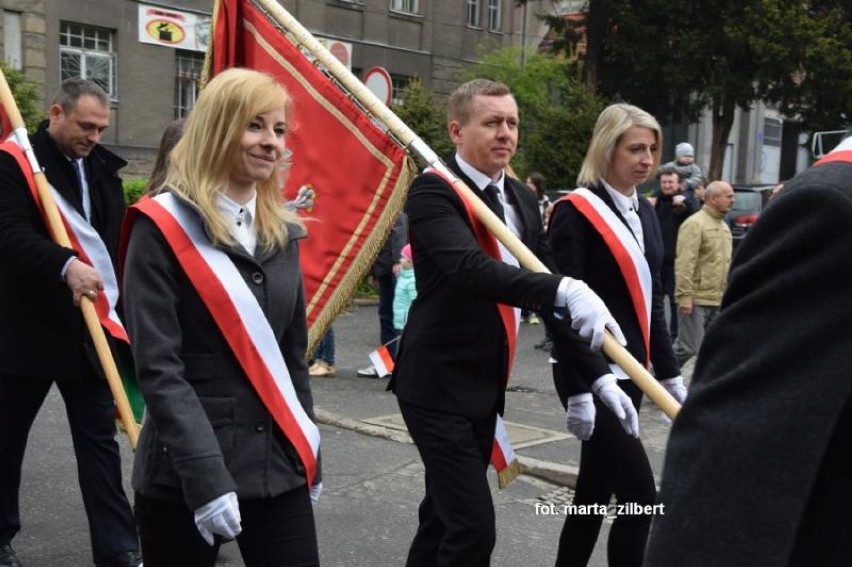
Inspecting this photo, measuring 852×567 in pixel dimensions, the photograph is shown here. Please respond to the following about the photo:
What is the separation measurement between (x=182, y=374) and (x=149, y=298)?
0.67ft

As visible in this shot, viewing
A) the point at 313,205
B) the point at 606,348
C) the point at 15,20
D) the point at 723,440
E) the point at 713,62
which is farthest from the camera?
the point at 713,62

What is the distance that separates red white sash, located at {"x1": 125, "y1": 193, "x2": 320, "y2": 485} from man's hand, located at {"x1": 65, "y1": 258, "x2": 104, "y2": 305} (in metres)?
1.18

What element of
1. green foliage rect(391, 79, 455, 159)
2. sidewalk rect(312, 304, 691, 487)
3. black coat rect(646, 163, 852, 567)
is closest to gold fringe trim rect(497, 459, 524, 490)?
sidewalk rect(312, 304, 691, 487)

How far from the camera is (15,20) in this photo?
67.3ft

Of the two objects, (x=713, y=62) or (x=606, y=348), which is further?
(x=713, y=62)

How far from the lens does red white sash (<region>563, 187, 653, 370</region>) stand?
3.93 metres

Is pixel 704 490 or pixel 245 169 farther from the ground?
pixel 245 169

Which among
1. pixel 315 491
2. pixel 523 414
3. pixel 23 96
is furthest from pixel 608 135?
pixel 23 96

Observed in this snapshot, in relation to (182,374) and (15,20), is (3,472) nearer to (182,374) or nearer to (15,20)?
(182,374)

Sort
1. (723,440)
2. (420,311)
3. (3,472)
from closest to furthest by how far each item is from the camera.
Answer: (723,440)
(420,311)
(3,472)

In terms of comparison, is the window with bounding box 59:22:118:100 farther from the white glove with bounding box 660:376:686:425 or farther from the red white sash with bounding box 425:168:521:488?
the red white sash with bounding box 425:168:521:488

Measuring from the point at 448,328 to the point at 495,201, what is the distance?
50 centimetres

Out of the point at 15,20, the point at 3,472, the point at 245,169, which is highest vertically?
the point at 15,20

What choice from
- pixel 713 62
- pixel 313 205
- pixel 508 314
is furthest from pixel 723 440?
pixel 713 62
